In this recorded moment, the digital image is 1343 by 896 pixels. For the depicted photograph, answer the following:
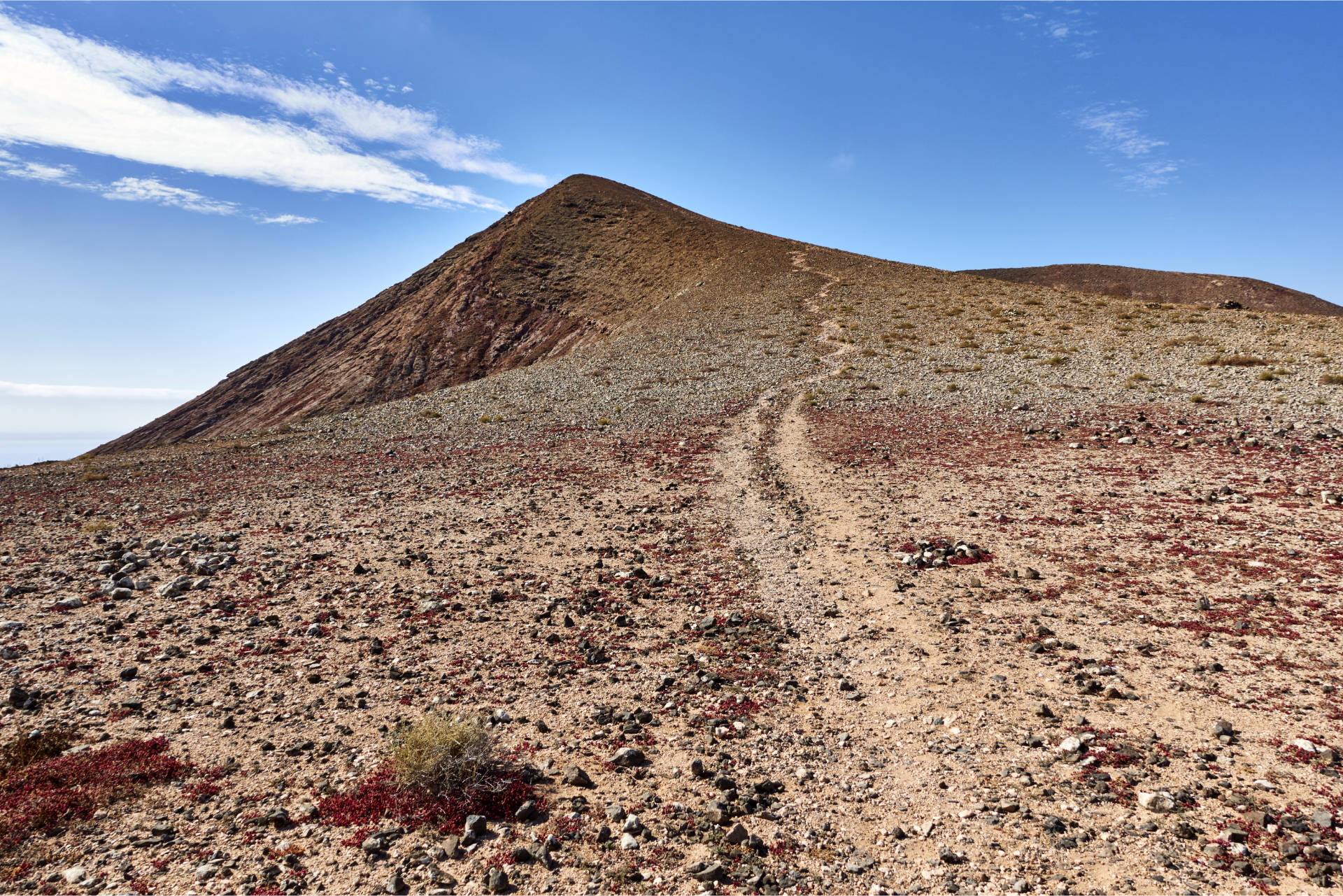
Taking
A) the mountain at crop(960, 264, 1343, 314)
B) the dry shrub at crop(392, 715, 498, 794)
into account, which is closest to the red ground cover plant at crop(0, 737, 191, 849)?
the dry shrub at crop(392, 715, 498, 794)

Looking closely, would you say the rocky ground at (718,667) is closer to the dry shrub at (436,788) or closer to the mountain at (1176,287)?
the dry shrub at (436,788)

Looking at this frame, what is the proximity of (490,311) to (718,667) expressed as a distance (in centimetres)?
7863

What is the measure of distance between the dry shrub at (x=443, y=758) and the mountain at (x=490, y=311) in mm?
60988

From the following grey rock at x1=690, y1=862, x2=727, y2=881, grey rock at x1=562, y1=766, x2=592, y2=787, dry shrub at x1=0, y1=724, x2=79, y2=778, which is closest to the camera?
grey rock at x1=690, y1=862, x2=727, y2=881

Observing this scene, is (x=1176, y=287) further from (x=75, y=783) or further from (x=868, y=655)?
(x=75, y=783)

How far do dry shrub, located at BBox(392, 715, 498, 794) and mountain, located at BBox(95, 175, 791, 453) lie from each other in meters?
61.0

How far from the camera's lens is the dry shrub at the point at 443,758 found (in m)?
7.03

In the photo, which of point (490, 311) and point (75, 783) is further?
point (490, 311)

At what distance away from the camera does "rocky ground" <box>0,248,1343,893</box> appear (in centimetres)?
616

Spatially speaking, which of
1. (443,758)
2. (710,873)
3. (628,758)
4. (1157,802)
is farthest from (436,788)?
(1157,802)

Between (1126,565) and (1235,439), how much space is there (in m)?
12.4

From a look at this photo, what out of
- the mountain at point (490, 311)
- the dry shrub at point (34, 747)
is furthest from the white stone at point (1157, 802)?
the mountain at point (490, 311)

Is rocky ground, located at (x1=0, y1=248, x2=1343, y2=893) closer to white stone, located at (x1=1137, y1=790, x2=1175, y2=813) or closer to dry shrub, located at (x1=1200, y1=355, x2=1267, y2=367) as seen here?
white stone, located at (x1=1137, y1=790, x2=1175, y2=813)

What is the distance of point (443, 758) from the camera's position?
7.05 m
